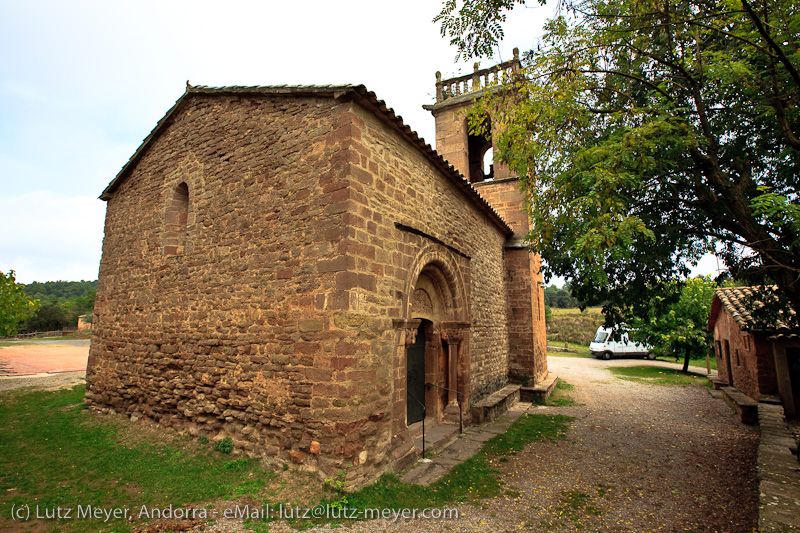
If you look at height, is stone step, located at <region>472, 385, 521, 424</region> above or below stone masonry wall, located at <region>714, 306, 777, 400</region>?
below

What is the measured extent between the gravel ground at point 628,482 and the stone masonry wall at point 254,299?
4.89 ft

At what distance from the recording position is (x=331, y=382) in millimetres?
5125

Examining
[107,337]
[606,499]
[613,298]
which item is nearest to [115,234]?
[107,337]

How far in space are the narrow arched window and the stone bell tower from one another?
27.7 ft

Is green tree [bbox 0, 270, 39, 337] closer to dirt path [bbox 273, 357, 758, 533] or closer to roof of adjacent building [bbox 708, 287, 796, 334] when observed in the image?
dirt path [bbox 273, 357, 758, 533]

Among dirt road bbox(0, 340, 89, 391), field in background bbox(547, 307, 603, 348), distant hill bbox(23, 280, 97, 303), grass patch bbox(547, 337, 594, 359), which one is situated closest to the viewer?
dirt road bbox(0, 340, 89, 391)

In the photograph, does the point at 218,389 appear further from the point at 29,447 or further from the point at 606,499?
the point at 606,499

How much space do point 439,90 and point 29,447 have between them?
1530 centimetres

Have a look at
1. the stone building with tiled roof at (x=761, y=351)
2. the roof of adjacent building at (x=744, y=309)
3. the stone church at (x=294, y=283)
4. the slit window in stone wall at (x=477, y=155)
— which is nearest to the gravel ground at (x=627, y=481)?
the stone building with tiled roof at (x=761, y=351)

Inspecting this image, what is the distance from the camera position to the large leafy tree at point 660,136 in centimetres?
542

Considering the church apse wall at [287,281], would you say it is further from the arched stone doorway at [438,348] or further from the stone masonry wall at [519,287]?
the stone masonry wall at [519,287]

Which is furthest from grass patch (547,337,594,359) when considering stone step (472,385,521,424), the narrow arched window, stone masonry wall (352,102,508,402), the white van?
the narrow arched window

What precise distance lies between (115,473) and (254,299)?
3142 millimetres

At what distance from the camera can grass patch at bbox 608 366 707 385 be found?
1661 centimetres
